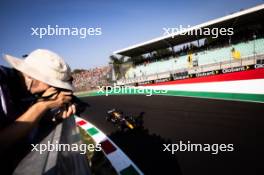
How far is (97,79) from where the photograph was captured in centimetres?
3153

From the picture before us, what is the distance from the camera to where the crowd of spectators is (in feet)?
98.1

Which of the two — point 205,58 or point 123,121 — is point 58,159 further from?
point 205,58

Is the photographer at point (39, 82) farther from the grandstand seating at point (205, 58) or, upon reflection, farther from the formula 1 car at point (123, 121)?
the grandstand seating at point (205, 58)

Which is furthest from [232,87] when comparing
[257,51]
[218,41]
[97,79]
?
[97,79]

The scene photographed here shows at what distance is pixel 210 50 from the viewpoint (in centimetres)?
1967

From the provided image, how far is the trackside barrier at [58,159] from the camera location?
0.98 m

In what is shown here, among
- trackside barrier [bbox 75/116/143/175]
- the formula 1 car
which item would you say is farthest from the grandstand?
trackside barrier [bbox 75/116/143/175]

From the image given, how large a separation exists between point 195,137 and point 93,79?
28.9 meters

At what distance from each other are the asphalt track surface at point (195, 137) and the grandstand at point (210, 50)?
9.72 m

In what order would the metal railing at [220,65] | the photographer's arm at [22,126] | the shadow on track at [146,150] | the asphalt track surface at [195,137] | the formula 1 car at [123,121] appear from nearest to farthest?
the photographer's arm at [22,126]
the asphalt track surface at [195,137]
the shadow on track at [146,150]
the formula 1 car at [123,121]
the metal railing at [220,65]

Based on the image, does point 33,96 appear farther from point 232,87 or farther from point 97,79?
point 97,79

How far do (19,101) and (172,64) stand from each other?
22.4 m

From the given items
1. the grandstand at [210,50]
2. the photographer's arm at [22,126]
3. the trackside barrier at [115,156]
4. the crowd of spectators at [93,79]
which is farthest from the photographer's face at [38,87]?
the crowd of spectators at [93,79]

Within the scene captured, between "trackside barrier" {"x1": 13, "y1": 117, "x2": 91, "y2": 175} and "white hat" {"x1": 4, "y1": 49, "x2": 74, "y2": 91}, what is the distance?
378mm
